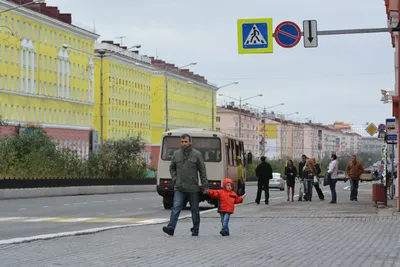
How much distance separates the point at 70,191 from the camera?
54.4 m

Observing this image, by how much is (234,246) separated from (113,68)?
4827 inches

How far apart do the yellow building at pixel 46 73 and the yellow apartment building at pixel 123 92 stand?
5989mm

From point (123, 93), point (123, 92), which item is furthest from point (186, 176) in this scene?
point (123, 92)

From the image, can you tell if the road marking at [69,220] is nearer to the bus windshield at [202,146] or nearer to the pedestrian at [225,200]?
the pedestrian at [225,200]

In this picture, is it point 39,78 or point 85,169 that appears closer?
point 85,169

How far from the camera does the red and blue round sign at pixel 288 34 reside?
86.3ft

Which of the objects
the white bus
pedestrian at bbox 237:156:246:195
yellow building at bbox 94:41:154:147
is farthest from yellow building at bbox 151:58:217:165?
the white bus

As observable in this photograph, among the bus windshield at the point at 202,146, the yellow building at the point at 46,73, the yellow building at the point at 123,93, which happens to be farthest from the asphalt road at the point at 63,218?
the yellow building at the point at 123,93

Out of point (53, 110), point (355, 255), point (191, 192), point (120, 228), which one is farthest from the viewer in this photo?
point (53, 110)

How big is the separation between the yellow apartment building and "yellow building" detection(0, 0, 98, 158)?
236 inches

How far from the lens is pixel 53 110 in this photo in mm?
114312

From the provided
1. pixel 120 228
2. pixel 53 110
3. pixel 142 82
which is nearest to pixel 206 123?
pixel 142 82

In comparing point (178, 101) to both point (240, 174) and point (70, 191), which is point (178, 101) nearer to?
point (70, 191)

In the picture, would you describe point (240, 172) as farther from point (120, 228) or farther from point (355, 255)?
point (355, 255)
